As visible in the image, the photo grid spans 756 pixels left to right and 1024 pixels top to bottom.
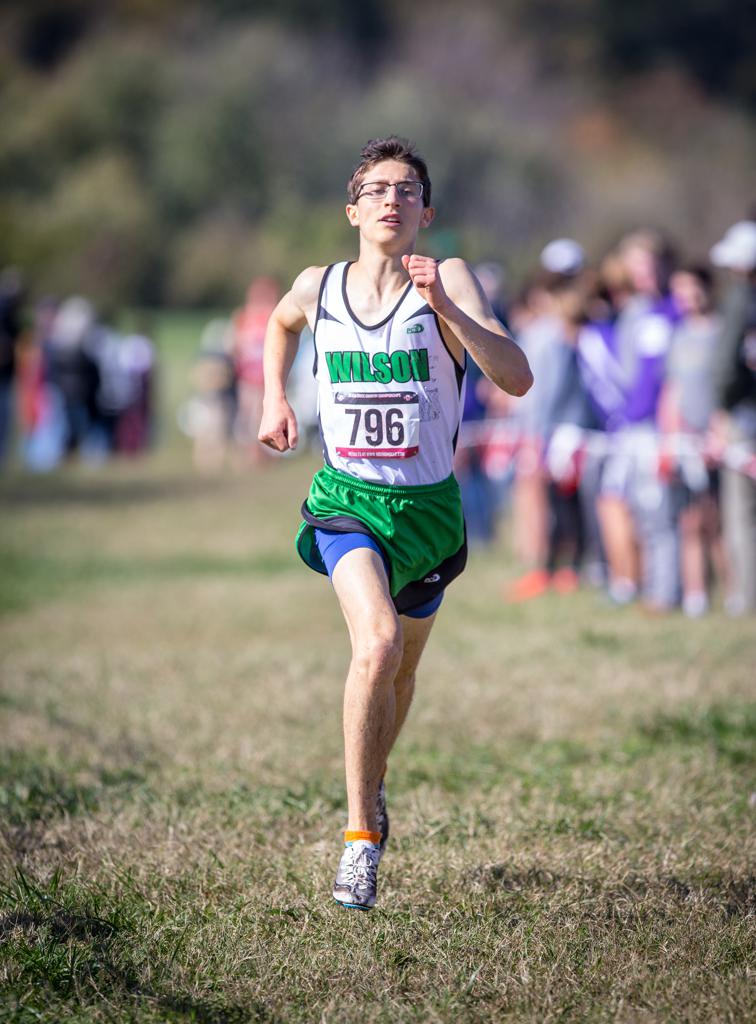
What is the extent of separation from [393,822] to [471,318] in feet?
6.62

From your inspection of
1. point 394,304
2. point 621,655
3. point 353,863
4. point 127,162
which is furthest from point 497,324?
point 127,162

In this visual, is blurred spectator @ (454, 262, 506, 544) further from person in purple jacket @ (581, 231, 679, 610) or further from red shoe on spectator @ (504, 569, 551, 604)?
person in purple jacket @ (581, 231, 679, 610)

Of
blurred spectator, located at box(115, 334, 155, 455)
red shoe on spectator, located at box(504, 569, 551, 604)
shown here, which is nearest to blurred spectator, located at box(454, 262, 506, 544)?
red shoe on spectator, located at box(504, 569, 551, 604)

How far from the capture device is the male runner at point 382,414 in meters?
4.49

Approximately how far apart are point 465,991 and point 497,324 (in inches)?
79.1

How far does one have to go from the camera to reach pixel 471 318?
4.53 m

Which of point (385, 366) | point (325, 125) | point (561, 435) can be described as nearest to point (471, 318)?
point (385, 366)

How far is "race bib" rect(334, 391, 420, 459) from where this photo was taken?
468 centimetres

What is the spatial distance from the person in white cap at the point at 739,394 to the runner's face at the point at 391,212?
457cm

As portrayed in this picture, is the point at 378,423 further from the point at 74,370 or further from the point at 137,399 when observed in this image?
the point at 137,399

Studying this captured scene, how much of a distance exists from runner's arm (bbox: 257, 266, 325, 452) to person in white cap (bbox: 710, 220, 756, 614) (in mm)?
4647

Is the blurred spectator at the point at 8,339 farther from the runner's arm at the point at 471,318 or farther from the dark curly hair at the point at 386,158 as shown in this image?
the runner's arm at the point at 471,318

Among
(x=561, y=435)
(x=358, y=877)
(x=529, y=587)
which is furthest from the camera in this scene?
(x=529, y=587)

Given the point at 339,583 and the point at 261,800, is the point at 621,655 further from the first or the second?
the point at 339,583
